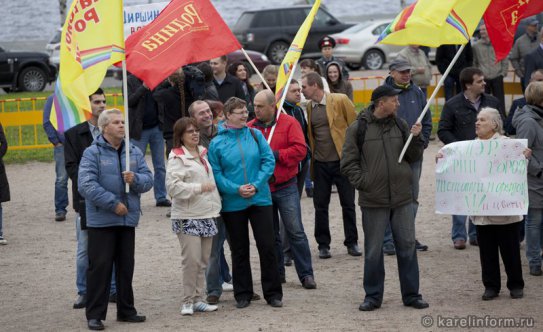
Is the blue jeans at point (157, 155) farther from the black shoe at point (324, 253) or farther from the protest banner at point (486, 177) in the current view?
the protest banner at point (486, 177)

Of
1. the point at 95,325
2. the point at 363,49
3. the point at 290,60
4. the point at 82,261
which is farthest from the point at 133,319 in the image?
the point at 363,49

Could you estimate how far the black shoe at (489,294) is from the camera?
9.48 meters

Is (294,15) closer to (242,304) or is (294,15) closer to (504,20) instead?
(504,20)

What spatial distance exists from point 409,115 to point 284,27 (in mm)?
23827

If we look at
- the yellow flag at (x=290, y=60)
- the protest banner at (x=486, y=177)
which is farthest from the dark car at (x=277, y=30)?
the protest banner at (x=486, y=177)

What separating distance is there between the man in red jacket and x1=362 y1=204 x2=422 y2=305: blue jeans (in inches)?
38.2

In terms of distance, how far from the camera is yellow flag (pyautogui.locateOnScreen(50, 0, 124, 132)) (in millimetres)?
8930

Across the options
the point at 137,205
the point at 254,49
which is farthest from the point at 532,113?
the point at 254,49

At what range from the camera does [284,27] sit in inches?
1368

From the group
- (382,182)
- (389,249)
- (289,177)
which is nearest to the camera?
(382,182)

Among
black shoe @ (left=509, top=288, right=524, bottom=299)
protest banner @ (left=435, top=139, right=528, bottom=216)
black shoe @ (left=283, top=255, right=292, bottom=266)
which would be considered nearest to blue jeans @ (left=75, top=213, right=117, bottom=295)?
black shoe @ (left=283, top=255, right=292, bottom=266)

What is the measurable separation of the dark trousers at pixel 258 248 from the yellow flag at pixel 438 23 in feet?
6.13

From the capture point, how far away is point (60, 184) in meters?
14.0

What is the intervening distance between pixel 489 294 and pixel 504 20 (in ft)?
7.90
